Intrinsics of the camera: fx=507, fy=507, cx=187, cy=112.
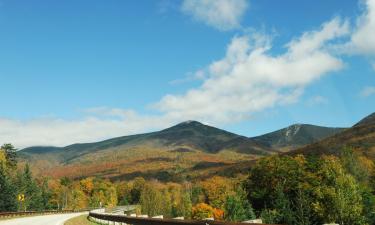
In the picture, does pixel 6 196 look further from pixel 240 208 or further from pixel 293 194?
pixel 293 194

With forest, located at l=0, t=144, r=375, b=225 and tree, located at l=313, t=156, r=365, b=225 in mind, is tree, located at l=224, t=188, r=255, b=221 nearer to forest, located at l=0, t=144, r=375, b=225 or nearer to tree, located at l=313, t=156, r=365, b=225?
forest, located at l=0, t=144, r=375, b=225

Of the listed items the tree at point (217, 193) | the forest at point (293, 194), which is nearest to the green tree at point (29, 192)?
the forest at point (293, 194)

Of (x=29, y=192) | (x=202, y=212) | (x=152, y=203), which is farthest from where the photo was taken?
(x=152, y=203)

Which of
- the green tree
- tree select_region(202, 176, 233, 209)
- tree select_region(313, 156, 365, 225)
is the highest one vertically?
the green tree

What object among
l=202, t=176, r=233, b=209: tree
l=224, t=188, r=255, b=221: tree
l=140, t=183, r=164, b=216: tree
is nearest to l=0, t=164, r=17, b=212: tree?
l=224, t=188, r=255, b=221: tree

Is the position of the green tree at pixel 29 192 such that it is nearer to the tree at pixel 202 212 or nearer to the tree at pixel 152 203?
the tree at pixel 152 203

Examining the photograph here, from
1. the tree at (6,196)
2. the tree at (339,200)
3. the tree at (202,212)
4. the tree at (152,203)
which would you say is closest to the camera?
the tree at (339,200)

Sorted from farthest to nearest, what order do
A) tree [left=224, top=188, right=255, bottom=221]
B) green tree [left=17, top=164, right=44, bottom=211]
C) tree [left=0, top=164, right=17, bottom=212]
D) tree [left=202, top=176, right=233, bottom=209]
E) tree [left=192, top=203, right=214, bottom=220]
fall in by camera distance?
1. tree [left=202, top=176, right=233, bottom=209]
2. green tree [left=17, top=164, right=44, bottom=211]
3. tree [left=192, top=203, right=214, bottom=220]
4. tree [left=0, top=164, right=17, bottom=212]
5. tree [left=224, top=188, right=255, bottom=221]

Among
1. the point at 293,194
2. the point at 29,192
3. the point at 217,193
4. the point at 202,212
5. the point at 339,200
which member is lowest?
the point at 202,212

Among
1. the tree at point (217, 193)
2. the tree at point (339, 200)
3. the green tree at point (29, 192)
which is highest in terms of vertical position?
the green tree at point (29, 192)

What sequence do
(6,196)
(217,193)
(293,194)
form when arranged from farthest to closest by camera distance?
(217,193), (6,196), (293,194)

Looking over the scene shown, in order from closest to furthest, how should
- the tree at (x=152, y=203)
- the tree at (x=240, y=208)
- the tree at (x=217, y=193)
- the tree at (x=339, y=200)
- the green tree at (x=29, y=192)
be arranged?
the tree at (x=339, y=200)
the tree at (x=240, y=208)
the green tree at (x=29, y=192)
the tree at (x=217, y=193)
the tree at (x=152, y=203)

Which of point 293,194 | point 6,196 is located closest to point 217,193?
point 293,194

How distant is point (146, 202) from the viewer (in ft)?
538
